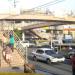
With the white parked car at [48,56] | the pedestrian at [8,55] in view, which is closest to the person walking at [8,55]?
the pedestrian at [8,55]

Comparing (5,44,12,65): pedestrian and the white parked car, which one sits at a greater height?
(5,44,12,65): pedestrian

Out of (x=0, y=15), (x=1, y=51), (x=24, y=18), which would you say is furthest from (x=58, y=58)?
(x=24, y=18)

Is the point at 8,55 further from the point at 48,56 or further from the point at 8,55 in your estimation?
the point at 48,56

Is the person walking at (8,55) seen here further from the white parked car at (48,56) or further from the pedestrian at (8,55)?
the white parked car at (48,56)

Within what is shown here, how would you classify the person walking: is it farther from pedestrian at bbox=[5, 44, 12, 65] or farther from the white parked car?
the white parked car

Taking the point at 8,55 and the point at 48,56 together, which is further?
the point at 48,56

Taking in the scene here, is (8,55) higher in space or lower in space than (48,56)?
higher

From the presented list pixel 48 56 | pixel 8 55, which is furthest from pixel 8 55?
pixel 48 56

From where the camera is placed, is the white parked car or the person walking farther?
the white parked car

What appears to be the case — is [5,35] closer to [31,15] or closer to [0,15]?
[0,15]

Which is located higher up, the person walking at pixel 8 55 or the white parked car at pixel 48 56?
the person walking at pixel 8 55

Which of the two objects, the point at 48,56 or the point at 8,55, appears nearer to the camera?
the point at 8,55

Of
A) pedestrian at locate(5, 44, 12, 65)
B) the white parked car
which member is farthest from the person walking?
the white parked car

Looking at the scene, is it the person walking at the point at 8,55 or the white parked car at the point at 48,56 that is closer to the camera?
the person walking at the point at 8,55
